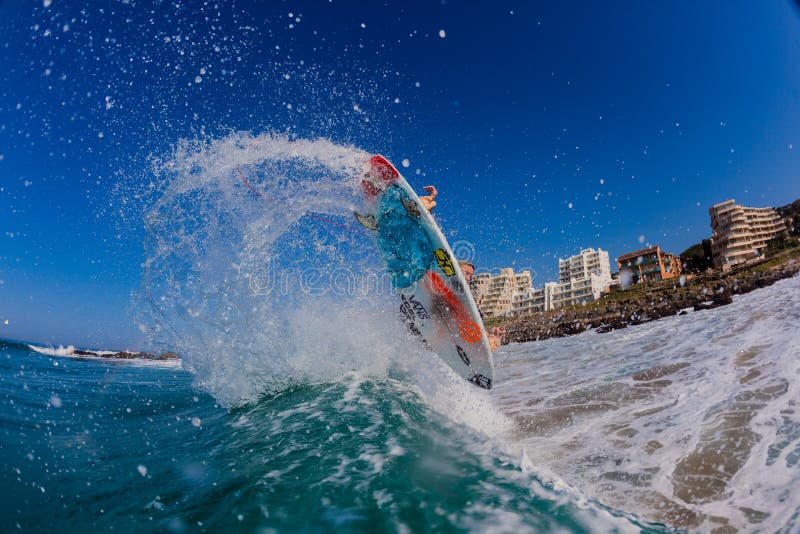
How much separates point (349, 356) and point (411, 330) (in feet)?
6.56

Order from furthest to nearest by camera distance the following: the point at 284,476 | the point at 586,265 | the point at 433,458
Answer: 1. the point at 586,265
2. the point at 433,458
3. the point at 284,476

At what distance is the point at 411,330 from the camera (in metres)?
6.95

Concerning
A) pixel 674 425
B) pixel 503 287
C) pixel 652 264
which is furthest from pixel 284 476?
pixel 503 287

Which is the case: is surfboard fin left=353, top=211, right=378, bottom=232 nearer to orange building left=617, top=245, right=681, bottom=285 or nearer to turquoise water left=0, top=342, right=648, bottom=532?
turquoise water left=0, top=342, right=648, bottom=532

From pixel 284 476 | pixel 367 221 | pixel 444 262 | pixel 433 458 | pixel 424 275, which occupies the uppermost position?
pixel 367 221

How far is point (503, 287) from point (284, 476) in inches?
4161

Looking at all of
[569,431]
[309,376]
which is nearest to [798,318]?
[569,431]

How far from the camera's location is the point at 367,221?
6945 mm

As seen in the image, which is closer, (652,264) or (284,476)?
(284,476)

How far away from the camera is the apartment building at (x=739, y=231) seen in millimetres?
42438

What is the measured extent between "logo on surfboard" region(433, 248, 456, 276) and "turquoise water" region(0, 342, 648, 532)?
6.95ft

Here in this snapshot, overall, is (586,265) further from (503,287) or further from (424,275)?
(424,275)

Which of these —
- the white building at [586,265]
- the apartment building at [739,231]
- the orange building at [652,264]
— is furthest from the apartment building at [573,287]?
the apartment building at [739,231]

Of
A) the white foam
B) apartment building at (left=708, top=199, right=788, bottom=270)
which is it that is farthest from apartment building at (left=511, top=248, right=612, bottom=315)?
the white foam
